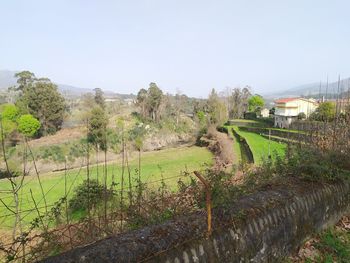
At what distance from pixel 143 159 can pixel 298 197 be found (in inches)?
1239

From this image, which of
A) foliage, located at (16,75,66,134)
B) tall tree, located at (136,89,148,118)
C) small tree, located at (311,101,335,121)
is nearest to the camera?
small tree, located at (311,101,335,121)

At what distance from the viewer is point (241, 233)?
332cm

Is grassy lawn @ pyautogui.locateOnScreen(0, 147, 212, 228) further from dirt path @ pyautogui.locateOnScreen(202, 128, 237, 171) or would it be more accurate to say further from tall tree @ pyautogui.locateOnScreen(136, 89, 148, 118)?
tall tree @ pyautogui.locateOnScreen(136, 89, 148, 118)

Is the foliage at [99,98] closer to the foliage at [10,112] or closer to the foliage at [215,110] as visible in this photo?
the foliage at [10,112]

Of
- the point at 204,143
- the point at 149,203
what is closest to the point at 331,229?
the point at 149,203

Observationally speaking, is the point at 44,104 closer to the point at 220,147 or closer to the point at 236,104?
the point at 220,147

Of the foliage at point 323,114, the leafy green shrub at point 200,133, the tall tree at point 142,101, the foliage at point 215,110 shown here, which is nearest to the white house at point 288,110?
the foliage at point 215,110

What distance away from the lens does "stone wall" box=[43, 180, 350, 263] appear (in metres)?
2.57

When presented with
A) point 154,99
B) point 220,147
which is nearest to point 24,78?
point 154,99

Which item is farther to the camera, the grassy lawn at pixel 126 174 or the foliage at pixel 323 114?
the grassy lawn at pixel 126 174

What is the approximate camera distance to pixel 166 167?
2775 centimetres

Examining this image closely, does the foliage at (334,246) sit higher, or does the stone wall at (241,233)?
the stone wall at (241,233)

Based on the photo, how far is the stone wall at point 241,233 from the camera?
2.57 meters

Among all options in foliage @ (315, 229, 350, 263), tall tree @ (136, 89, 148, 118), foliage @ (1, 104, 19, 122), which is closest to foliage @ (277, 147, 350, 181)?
foliage @ (315, 229, 350, 263)
